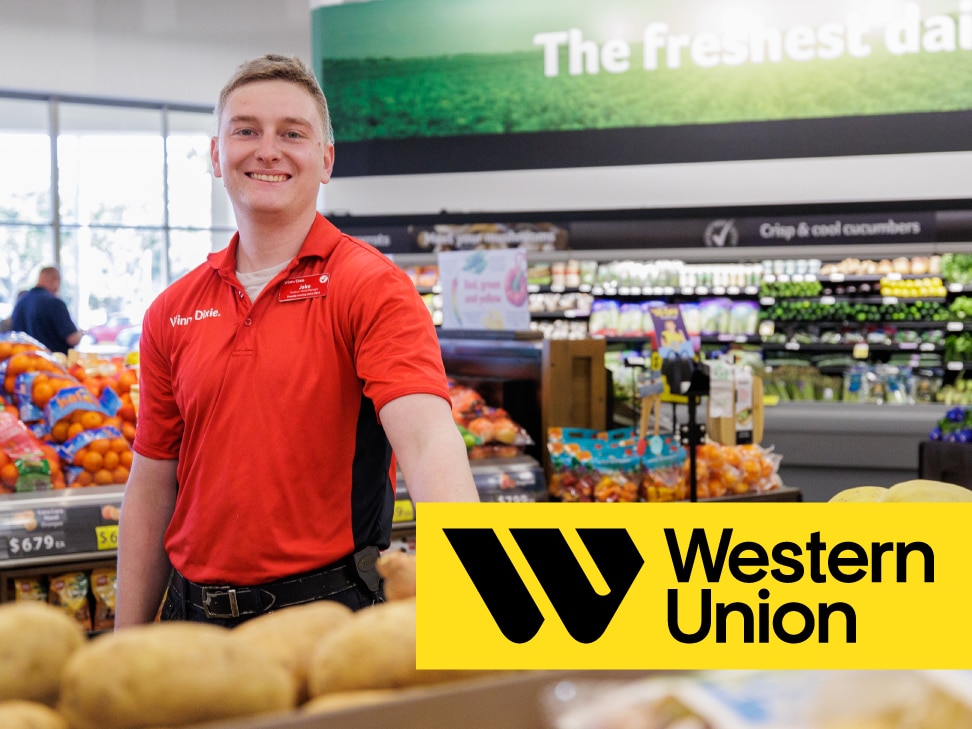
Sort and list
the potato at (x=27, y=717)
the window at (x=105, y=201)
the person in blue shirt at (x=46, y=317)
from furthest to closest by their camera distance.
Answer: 1. the window at (x=105, y=201)
2. the person in blue shirt at (x=46, y=317)
3. the potato at (x=27, y=717)

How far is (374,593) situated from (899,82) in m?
6.79

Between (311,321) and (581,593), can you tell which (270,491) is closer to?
(311,321)

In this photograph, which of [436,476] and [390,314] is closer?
[436,476]

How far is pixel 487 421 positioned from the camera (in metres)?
3.95

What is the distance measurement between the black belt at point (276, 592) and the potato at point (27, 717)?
0.93 meters

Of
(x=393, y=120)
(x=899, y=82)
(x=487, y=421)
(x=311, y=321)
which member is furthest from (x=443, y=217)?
(x=311, y=321)

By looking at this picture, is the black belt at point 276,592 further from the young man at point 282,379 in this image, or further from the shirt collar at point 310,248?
the shirt collar at point 310,248

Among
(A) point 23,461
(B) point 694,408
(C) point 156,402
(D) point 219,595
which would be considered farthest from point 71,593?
(B) point 694,408

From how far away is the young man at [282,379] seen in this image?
1546 mm

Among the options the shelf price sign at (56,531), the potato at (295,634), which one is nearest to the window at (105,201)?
the shelf price sign at (56,531)

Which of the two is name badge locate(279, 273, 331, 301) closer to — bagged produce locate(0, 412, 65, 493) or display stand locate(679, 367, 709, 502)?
bagged produce locate(0, 412, 65, 493)

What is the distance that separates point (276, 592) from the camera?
5.20ft

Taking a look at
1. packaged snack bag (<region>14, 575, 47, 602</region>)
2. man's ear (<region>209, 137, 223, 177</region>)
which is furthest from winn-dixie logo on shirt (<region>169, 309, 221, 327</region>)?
packaged snack bag (<region>14, 575, 47, 602</region>)

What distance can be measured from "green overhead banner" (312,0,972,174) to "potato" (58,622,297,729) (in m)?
7.46
